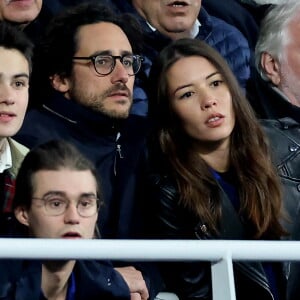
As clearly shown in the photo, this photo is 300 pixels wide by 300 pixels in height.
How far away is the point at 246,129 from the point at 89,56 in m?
0.48

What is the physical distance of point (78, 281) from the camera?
7.24ft

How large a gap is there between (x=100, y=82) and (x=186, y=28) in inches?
18.7

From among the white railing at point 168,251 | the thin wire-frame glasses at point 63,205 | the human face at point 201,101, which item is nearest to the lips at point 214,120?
the human face at point 201,101

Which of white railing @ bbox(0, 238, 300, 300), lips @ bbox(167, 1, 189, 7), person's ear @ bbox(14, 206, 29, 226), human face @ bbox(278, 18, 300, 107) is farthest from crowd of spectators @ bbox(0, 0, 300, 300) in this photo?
white railing @ bbox(0, 238, 300, 300)

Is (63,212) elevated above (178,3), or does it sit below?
below

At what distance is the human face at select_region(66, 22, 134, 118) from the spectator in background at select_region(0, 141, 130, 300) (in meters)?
0.24

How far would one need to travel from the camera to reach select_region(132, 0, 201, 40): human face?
2947mm

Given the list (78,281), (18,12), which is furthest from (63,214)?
(18,12)

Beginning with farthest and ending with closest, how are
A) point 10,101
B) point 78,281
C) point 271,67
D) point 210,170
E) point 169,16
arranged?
point 271,67, point 169,16, point 210,170, point 10,101, point 78,281

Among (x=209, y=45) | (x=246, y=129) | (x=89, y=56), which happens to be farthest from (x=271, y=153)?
(x=89, y=56)

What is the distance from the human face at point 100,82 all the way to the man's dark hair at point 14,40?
0.49 feet

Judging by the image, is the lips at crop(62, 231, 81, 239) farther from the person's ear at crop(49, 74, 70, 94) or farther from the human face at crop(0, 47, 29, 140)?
the person's ear at crop(49, 74, 70, 94)

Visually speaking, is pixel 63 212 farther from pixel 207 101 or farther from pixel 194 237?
pixel 207 101

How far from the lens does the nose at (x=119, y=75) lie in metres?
2.62
